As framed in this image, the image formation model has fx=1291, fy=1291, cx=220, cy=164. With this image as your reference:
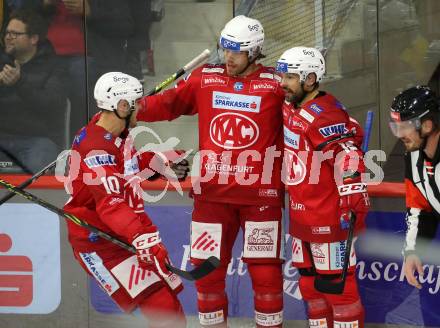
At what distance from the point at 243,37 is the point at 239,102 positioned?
1.00 ft

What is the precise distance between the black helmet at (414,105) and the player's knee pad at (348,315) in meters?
0.92

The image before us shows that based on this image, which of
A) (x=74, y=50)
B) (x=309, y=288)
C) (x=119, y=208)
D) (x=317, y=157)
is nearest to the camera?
(x=119, y=208)

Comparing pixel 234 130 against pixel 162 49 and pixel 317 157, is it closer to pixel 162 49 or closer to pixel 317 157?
pixel 317 157

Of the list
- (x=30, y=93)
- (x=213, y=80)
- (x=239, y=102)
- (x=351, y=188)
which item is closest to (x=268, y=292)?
(x=351, y=188)

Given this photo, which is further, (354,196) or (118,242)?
(354,196)

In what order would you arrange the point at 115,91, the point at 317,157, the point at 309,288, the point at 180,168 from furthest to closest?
the point at 180,168
the point at 309,288
the point at 317,157
the point at 115,91

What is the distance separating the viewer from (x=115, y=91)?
18.6 feet

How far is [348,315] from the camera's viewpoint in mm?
5938

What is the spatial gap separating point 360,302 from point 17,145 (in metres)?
2.33

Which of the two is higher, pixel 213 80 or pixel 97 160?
pixel 213 80

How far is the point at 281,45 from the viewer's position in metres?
7.21

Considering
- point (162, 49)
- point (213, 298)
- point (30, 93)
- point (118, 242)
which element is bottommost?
point (213, 298)

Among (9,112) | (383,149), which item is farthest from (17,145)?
(383,149)

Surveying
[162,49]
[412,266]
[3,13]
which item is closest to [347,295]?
[412,266]
